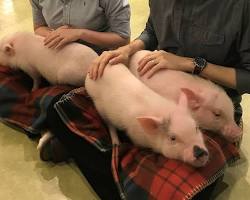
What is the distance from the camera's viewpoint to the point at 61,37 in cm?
175

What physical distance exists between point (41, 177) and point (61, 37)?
576 millimetres

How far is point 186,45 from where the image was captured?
154 centimetres

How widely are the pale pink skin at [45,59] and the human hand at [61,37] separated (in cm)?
2

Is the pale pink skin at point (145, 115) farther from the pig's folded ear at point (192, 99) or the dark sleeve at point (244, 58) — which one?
the dark sleeve at point (244, 58)

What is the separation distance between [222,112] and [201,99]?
3.3 inches

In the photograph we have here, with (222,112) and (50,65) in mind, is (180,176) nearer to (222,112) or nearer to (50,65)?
(222,112)

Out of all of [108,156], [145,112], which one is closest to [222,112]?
[145,112]

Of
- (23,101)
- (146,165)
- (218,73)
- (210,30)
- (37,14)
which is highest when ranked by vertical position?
(210,30)

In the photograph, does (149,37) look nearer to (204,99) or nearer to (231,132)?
(204,99)

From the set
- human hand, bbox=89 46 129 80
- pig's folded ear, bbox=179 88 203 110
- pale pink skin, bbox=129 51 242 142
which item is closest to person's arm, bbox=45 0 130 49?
human hand, bbox=89 46 129 80

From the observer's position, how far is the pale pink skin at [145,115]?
4.20 feet

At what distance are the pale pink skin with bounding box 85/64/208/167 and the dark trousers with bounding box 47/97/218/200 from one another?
124 millimetres

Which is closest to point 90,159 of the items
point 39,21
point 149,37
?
point 149,37

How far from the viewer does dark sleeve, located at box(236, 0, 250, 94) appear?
139 cm
